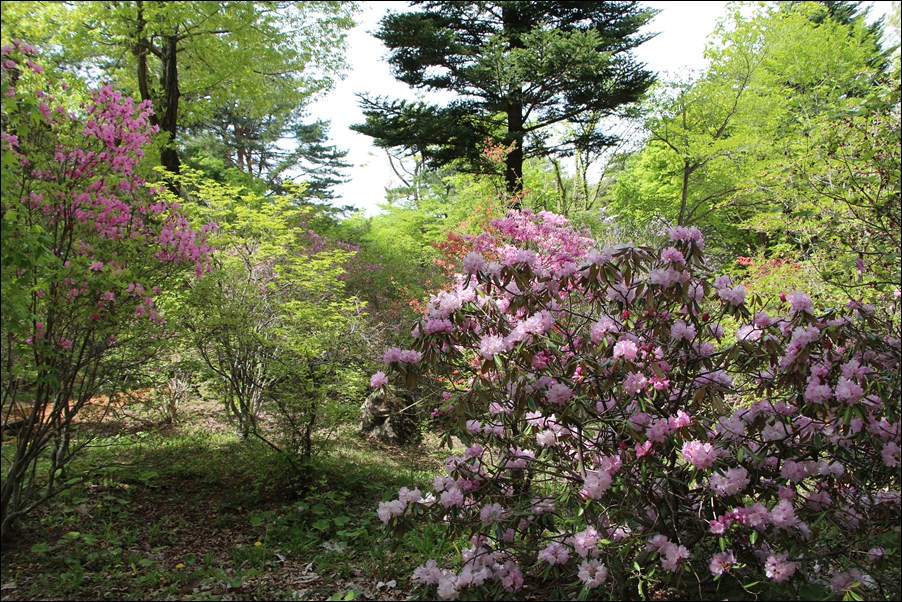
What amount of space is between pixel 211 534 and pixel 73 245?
2.01 m

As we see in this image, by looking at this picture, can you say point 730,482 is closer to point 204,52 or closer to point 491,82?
point 204,52

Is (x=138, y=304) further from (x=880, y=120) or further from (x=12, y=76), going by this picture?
(x=880, y=120)

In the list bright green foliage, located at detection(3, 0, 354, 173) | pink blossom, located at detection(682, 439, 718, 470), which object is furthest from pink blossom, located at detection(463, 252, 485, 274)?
bright green foliage, located at detection(3, 0, 354, 173)

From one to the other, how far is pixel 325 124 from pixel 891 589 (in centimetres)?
2470

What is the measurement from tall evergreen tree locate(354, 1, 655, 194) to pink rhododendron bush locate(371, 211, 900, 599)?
29.3 feet

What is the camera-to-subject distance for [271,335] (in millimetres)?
4855

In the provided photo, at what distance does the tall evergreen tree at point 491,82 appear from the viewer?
11.1 metres

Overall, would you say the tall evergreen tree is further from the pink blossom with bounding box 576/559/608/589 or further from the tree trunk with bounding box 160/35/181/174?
the pink blossom with bounding box 576/559/608/589

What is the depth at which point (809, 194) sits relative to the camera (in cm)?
488

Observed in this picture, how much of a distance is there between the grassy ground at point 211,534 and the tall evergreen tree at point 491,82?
8.06 meters

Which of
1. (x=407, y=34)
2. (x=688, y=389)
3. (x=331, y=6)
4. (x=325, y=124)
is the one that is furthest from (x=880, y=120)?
(x=325, y=124)

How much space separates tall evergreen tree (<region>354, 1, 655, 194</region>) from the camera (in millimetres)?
11125

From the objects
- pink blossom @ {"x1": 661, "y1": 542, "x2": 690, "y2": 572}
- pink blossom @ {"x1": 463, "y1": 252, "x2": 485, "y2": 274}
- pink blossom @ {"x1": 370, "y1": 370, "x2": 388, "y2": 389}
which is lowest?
pink blossom @ {"x1": 661, "y1": 542, "x2": 690, "y2": 572}

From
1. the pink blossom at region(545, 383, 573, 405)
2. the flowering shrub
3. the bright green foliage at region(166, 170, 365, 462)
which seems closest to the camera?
the pink blossom at region(545, 383, 573, 405)
